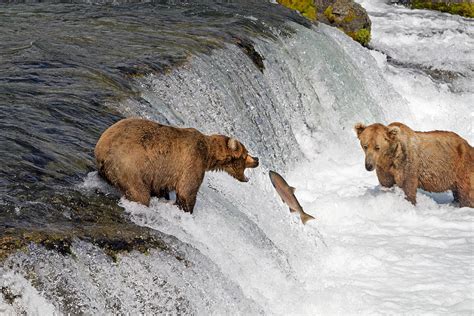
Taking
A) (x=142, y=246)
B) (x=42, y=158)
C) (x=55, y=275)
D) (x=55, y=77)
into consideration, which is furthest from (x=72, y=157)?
(x=55, y=77)

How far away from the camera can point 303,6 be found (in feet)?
57.9

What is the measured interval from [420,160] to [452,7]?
14247 millimetres

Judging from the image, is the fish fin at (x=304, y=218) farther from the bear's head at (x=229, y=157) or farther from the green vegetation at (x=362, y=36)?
the green vegetation at (x=362, y=36)

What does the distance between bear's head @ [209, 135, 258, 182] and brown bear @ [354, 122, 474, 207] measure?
1808 millimetres

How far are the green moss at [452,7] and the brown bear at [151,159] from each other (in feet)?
54.9

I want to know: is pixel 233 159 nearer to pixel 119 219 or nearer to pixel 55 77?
pixel 119 219

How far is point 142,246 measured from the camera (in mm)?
5242

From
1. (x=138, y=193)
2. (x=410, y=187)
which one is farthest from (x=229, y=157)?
(x=410, y=187)

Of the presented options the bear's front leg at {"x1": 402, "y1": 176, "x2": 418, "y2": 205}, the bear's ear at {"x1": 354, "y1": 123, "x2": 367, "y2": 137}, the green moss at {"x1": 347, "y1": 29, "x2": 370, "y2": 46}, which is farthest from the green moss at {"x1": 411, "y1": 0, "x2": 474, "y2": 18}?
the bear's ear at {"x1": 354, "y1": 123, "x2": 367, "y2": 137}

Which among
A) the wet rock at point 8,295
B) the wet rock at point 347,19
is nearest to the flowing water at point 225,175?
the wet rock at point 8,295

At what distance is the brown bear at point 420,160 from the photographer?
826cm

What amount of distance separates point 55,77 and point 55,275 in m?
4.95

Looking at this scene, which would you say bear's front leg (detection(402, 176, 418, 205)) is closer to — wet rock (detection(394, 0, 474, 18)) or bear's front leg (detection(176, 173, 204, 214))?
bear's front leg (detection(176, 173, 204, 214))

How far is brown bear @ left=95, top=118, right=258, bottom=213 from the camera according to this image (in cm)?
559
